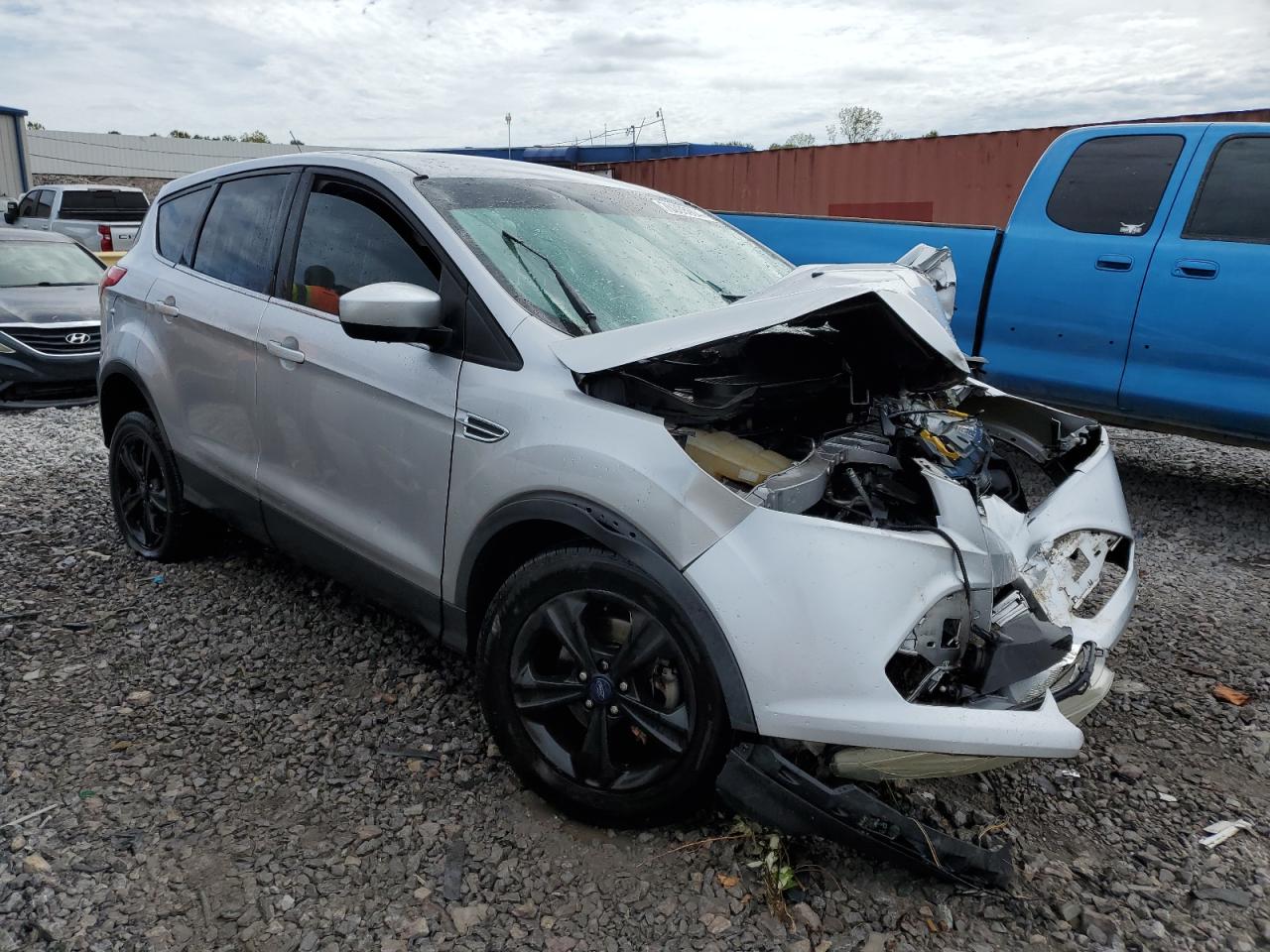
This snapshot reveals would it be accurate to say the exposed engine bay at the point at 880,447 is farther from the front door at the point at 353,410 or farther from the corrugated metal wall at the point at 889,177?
the corrugated metal wall at the point at 889,177

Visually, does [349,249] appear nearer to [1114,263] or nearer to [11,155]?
[1114,263]

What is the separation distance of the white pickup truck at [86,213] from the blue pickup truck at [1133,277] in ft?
44.1

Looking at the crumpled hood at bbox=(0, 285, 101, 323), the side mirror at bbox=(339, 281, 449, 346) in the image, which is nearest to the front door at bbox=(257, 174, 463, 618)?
the side mirror at bbox=(339, 281, 449, 346)

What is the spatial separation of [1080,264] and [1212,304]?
718mm

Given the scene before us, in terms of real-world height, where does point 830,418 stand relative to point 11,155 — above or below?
below

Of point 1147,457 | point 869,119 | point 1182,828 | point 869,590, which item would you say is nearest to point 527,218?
point 869,590

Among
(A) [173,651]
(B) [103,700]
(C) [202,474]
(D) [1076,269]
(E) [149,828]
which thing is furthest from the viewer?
(D) [1076,269]

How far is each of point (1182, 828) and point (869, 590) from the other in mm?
1341

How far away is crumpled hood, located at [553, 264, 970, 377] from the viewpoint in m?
2.31

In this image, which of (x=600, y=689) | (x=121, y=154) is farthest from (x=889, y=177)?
(x=121, y=154)

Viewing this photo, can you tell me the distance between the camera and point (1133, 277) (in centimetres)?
521

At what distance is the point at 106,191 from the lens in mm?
15938

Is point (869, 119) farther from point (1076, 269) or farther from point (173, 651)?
point (173, 651)

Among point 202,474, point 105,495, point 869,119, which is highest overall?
point 869,119
